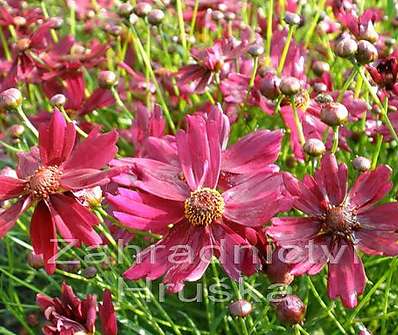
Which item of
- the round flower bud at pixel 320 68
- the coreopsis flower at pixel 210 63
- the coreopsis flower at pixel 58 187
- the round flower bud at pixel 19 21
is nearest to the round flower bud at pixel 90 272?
the coreopsis flower at pixel 58 187

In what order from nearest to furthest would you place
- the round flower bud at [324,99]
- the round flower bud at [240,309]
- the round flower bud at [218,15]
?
the round flower bud at [240,309] → the round flower bud at [324,99] → the round flower bud at [218,15]

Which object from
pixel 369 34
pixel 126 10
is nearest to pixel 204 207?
pixel 369 34

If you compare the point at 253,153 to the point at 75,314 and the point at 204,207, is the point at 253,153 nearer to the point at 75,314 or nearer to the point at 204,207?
the point at 204,207

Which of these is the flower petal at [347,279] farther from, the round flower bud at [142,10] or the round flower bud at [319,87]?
the round flower bud at [142,10]

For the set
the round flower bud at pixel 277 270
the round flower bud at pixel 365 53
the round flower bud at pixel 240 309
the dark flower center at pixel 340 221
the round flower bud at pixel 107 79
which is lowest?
the round flower bud at pixel 240 309

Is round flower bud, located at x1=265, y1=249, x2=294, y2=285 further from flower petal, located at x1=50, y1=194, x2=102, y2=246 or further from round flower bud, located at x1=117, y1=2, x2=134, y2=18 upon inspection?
round flower bud, located at x1=117, y1=2, x2=134, y2=18

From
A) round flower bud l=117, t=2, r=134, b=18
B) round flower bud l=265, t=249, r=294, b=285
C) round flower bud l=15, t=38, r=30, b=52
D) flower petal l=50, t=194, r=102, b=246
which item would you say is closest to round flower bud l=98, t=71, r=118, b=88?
round flower bud l=117, t=2, r=134, b=18

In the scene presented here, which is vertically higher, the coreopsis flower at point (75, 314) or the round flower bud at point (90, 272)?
the coreopsis flower at point (75, 314)
